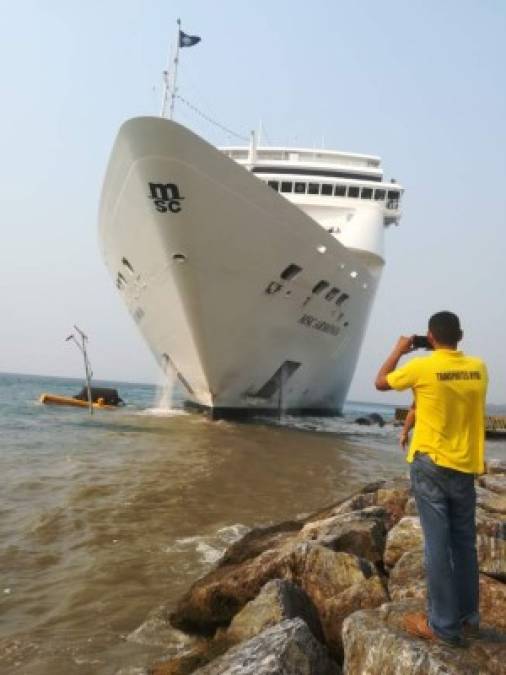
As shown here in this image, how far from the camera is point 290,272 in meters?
16.2

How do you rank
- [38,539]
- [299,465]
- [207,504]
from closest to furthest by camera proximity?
[38,539], [207,504], [299,465]

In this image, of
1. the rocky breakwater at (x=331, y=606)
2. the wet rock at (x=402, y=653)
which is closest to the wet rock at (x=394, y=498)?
the rocky breakwater at (x=331, y=606)

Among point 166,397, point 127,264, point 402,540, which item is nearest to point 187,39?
point 127,264

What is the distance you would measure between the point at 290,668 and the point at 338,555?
1.37 m

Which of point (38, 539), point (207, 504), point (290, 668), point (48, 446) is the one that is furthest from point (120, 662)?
point (48, 446)

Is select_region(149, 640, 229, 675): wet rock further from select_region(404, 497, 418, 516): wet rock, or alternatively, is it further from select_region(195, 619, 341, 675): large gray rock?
select_region(404, 497, 418, 516): wet rock

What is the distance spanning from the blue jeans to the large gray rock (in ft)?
1.91

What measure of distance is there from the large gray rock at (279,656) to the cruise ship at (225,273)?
12.1m

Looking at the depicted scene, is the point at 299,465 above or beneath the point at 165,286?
beneath

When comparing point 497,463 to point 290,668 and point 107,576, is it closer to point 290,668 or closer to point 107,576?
point 107,576

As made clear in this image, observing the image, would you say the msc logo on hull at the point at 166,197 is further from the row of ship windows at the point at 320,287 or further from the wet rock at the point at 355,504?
the wet rock at the point at 355,504

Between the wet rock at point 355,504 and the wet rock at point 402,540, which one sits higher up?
the wet rock at point 402,540

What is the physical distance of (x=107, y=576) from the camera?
4.99 m

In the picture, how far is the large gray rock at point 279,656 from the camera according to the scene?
2.72m
